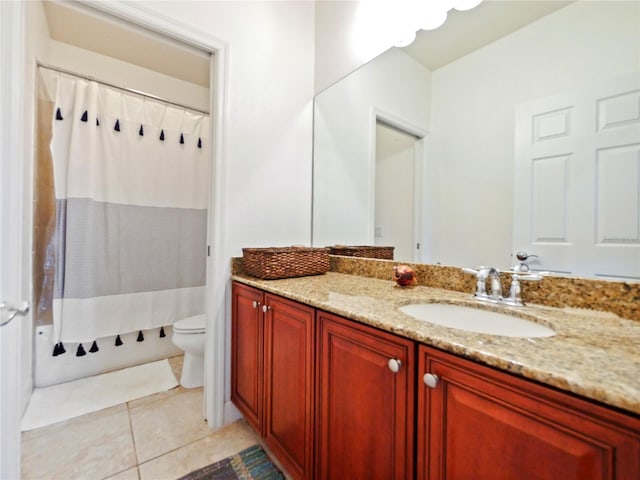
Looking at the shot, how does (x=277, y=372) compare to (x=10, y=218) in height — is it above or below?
below

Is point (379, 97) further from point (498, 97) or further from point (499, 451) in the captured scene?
point (499, 451)

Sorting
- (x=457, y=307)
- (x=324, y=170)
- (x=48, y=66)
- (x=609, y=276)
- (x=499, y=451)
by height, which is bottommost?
(x=499, y=451)

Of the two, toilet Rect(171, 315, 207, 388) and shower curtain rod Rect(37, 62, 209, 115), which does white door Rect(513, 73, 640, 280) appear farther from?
shower curtain rod Rect(37, 62, 209, 115)

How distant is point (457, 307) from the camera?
3.16 feet

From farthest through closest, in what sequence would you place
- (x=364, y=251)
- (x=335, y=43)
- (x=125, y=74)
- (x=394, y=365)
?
1. (x=125, y=74)
2. (x=335, y=43)
3. (x=364, y=251)
4. (x=394, y=365)

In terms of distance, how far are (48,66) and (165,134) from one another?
0.72 m

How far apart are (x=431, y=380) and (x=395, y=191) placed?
1035 mm

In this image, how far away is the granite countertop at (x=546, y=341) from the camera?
424 millimetres

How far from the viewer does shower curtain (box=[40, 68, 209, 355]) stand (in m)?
1.87

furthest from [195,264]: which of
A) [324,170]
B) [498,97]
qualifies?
[498,97]

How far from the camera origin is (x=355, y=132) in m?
1.71

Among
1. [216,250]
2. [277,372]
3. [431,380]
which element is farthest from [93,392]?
[431,380]

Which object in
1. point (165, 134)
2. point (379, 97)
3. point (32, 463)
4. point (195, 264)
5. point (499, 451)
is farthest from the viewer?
point (195, 264)

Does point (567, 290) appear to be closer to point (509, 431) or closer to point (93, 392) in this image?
point (509, 431)
